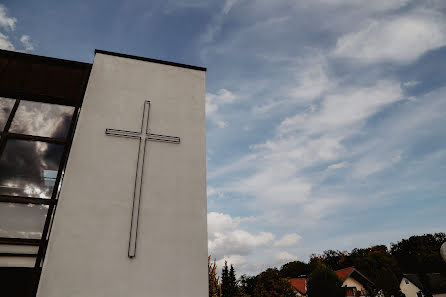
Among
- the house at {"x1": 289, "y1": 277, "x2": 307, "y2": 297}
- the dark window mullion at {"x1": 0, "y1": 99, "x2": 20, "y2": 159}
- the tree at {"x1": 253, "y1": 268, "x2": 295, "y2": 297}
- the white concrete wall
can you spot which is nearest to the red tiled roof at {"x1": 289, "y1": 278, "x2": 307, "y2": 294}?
the house at {"x1": 289, "y1": 277, "x2": 307, "y2": 297}

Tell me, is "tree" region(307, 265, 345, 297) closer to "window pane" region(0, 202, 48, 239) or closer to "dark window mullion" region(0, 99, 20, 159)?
"window pane" region(0, 202, 48, 239)

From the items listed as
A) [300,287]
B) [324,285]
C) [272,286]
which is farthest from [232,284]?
[300,287]

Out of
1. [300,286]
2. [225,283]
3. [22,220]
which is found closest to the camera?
[22,220]

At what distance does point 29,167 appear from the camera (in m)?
3.96

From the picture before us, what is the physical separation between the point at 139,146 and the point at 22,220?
194cm

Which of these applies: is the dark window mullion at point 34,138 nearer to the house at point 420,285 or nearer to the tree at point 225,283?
the tree at point 225,283

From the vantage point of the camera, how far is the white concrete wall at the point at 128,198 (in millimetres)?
3488

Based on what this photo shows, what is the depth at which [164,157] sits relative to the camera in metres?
4.43

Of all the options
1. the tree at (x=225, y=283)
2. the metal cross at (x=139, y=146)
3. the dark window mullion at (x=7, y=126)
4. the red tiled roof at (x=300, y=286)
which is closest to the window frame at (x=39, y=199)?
the dark window mullion at (x=7, y=126)

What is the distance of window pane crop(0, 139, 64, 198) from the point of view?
12.5ft

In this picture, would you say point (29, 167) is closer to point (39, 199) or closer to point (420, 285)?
point (39, 199)

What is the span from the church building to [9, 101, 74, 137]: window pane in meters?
0.02

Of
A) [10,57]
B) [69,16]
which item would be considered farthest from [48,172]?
[69,16]

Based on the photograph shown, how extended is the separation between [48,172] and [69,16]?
390 centimetres
